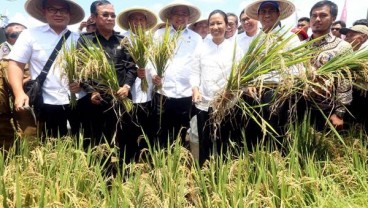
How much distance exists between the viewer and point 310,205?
7.98 feet

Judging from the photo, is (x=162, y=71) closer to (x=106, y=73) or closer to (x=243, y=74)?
(x=106, y=73)

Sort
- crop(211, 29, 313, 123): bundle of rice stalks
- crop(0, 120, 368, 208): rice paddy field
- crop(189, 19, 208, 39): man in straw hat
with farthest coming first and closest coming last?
crop(189, 19, 208, 39): man in straw hat, crop(211, 29, 313, 123): bundle of rice stalks, crop(0, 120, 368, 208): rice paddy field

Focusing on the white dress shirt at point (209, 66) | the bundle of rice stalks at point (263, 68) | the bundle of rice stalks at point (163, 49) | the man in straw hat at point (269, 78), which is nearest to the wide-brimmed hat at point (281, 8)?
the man in straw hat at point (269, 78)

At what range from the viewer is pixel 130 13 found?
3781mm

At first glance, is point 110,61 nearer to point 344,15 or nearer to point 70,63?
point 70,63

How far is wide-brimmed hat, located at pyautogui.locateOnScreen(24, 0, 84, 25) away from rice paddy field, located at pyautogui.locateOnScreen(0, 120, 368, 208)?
3.87 ft

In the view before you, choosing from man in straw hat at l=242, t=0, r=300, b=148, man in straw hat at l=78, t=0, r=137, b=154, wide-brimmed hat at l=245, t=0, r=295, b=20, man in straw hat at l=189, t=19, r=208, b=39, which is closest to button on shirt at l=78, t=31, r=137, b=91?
man in straw hat at l=78, t=0, r=137, b=154

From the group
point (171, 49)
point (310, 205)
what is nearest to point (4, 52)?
point (171, 49)

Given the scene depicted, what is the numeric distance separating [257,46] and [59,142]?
153 cm

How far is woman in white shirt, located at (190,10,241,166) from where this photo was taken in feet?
11.3

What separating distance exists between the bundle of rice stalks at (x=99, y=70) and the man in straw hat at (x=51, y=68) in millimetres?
151

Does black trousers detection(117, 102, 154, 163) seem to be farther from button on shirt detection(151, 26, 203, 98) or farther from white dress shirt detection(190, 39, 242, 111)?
white dress shirt detection(190, 39, 242, 111)

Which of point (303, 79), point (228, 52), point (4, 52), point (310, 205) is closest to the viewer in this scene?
point (310, 205)

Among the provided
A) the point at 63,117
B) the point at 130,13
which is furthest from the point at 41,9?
the point at 63,117
